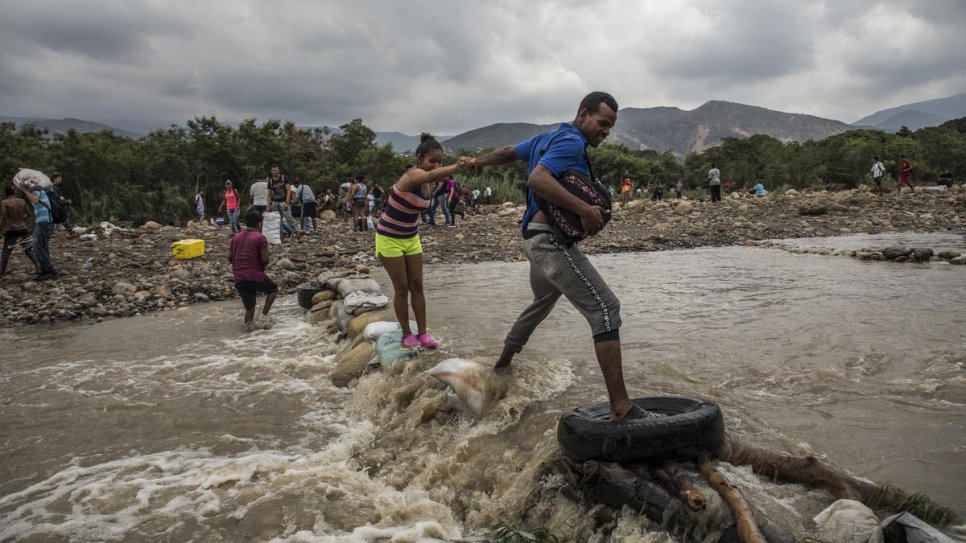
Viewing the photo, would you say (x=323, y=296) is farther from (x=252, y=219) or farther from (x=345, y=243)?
(x=345, y=243)

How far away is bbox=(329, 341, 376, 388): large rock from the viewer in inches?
206

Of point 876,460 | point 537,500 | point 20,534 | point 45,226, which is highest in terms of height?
point 45,226

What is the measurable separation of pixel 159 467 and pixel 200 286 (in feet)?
22.2

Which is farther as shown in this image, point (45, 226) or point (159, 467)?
point (45, 226)

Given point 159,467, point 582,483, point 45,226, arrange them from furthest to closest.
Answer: point 45,226 < point 159,467 < point 582,483

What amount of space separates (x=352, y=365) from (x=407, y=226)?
5.47 ft

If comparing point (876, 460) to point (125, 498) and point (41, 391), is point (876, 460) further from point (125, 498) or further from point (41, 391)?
point (41, 391)

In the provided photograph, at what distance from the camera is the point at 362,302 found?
7.06 meters

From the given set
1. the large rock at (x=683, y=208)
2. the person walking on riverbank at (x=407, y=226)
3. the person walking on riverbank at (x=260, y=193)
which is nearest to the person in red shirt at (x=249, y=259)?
the person walking on riverbank at (x=407, y=226)

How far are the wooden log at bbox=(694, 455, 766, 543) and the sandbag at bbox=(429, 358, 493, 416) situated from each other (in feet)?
5.26

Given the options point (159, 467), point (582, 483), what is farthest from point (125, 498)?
point (582, 483)

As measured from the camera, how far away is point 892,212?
53.5 ft

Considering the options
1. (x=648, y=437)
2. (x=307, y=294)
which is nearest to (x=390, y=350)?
(x=648, y=437)

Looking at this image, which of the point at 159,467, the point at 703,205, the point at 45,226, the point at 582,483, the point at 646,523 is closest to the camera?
the point at 646,523
